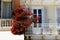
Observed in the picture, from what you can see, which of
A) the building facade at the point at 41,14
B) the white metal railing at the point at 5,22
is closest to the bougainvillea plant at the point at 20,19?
the white metal railing at the point at 5,22

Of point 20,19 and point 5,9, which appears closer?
point 20,19

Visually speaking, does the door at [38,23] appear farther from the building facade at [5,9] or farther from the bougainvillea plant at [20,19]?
the building facade at [5,9]

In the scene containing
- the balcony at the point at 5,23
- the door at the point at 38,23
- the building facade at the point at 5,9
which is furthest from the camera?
the building facade at the point at 5,9

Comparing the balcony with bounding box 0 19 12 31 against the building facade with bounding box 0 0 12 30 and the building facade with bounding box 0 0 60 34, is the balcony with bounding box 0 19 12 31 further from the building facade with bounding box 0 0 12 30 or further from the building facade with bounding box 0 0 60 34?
the building facade with bounding box 0 0 12 30

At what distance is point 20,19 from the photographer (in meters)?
25.8

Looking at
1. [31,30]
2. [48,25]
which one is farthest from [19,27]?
[48,25]

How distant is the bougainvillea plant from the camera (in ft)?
80.8

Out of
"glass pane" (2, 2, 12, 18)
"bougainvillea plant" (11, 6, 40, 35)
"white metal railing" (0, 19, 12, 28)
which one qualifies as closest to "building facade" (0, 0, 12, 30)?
"glass pane" (2, 2, 12, 18)

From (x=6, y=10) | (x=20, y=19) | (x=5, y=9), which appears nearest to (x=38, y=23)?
(x=20, y=19)

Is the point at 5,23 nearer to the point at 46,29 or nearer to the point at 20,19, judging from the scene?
the point at 20,19

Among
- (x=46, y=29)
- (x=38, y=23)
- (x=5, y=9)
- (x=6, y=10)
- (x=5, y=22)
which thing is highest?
(x=5, y=9)

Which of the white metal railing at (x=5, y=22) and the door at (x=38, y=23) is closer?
the white metal railing at (x=5, y=22)

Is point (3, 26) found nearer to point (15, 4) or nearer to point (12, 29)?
point (12, 29)

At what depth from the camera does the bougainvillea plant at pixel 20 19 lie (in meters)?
24.6
